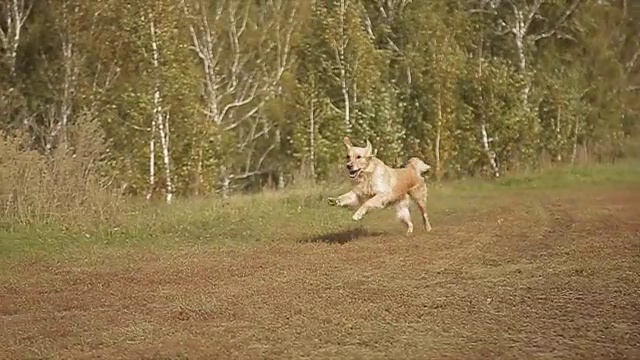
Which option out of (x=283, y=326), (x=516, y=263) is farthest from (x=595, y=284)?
(x=283, y=326)

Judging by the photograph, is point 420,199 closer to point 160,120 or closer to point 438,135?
point 160,120

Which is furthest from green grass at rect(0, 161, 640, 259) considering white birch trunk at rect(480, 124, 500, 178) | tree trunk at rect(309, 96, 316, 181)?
white birch trunk at rect(480, 124, 500, 178)

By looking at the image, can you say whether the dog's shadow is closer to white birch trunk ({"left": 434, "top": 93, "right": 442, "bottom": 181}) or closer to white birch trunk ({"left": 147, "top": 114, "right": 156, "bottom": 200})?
white birch trunk ({"left": 147, "top": 114, "right": 156, "bottom": 200})

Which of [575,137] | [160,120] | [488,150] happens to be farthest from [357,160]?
[575,137]

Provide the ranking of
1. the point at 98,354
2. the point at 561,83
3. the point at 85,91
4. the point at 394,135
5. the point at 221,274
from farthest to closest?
the point at 561,83, the point at 394,135, the point at 85,91, the point at 221,274, the point at 98,354

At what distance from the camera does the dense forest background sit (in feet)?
67.3

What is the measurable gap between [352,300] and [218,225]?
6.62 metres

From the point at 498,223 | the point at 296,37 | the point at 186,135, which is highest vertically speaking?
the point at 296,37

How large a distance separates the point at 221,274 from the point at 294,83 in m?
15.6

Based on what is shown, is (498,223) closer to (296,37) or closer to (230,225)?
(230,225)

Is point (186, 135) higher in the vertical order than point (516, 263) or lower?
higher

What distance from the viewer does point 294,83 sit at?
84.2ft

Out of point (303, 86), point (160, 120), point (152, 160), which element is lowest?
point (152, 160)

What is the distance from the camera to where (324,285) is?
9516mm
